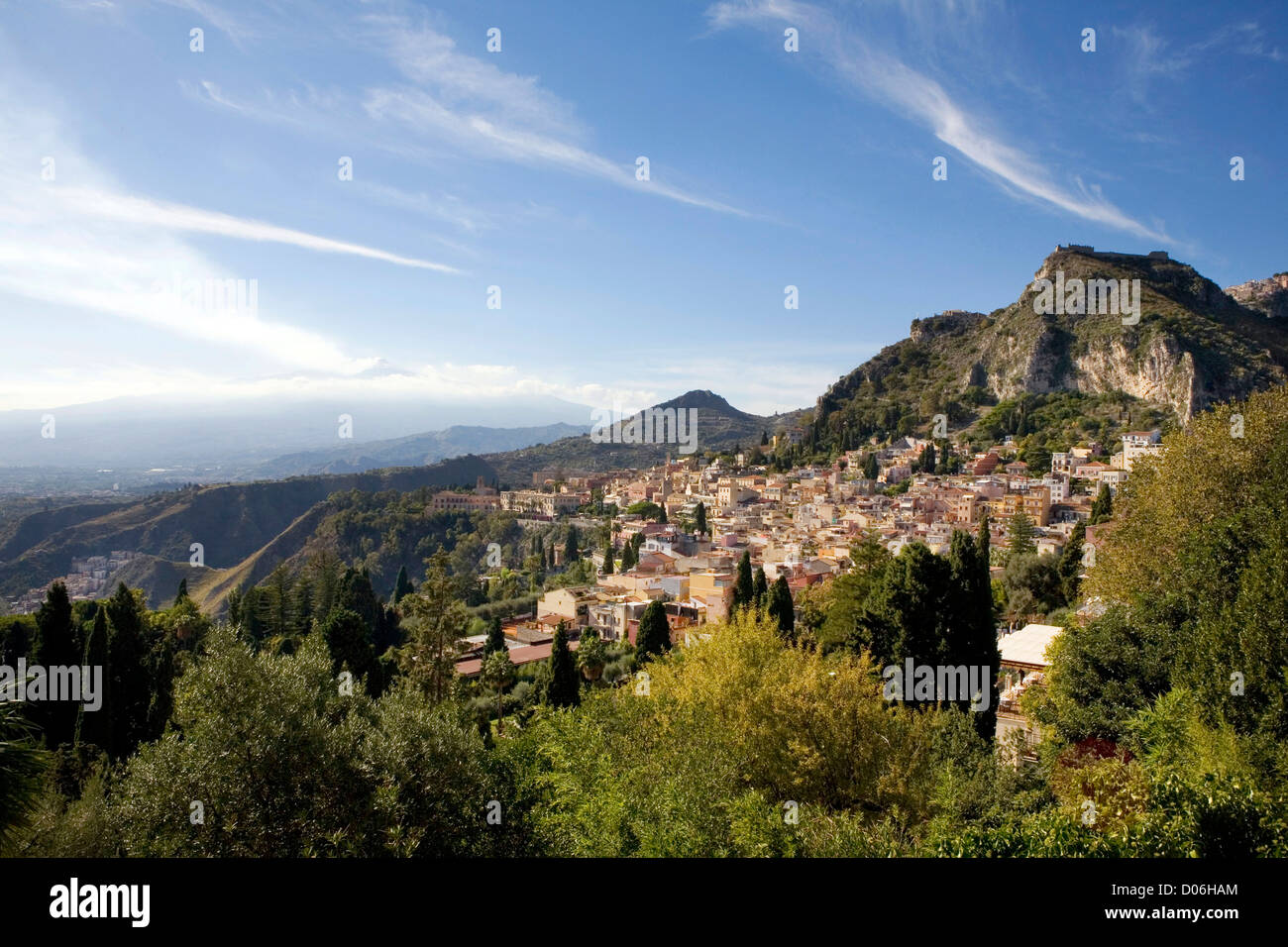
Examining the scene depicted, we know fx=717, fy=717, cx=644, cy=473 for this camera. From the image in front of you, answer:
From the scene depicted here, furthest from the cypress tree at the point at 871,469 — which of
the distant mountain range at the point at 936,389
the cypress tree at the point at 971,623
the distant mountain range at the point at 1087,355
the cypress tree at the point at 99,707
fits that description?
the cypress tree at the point at 99,707

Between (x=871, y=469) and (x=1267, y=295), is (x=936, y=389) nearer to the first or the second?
(x=871, y=469)

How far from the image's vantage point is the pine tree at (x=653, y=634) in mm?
22516

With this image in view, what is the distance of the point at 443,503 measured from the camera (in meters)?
91.7

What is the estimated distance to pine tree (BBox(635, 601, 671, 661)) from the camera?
73.9 ft

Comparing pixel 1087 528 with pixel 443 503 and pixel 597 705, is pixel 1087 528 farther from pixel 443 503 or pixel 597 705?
pixel 443 503

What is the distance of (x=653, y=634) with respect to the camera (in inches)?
896

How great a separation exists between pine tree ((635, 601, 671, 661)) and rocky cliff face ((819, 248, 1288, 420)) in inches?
3069

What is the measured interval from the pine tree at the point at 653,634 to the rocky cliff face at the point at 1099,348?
256ft

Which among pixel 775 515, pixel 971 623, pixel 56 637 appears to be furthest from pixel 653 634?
pixel 775 515

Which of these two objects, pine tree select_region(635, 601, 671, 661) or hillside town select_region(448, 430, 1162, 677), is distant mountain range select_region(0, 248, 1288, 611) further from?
pine tree select_region(635, 601, 671, 661)

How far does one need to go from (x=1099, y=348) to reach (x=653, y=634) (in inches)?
3718

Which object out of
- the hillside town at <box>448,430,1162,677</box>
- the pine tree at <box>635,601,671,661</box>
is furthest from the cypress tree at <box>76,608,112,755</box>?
the pine tree at <box>635,601,671,661</box>

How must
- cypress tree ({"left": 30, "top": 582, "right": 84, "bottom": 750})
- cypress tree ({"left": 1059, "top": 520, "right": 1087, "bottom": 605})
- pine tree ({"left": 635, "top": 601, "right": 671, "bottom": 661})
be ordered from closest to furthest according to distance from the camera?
cypress tree ({"left": 30, "top": 582, "right": 84, "bottom": 750}) → pine tree ({"left": 635, "top": 601, "right": 671, "bottom": 661}) → cypress tree ({"left": 1059, "top": 520, "right": 1087, "bottom": 605})
